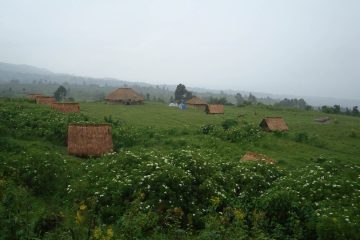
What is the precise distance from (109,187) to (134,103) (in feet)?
151

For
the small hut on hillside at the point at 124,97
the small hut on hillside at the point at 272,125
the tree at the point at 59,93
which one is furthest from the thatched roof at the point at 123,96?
the small hut on hillside at the point at 272,125

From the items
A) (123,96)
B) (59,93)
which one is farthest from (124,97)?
(59,93)

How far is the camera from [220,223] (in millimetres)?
8859

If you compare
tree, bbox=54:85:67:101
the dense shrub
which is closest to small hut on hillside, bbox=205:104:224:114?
the dense shrub

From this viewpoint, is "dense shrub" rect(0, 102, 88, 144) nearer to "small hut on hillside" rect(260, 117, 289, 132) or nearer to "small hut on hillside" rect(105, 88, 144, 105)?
"small hut on hillside" rect(260, 117, 289, 132)

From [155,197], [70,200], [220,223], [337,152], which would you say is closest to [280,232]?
[220,223]

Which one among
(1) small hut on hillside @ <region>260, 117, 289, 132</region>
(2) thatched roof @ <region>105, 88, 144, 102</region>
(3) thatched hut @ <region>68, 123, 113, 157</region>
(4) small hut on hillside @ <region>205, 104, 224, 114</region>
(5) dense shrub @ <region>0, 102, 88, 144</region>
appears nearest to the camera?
(3) thatched hut @ <region>68, 123, 113, 157</region>

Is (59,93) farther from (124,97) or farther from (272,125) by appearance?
(272,125)

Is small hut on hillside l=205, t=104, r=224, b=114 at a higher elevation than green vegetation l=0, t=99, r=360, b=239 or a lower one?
higher

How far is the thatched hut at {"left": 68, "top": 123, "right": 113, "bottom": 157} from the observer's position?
1902cm

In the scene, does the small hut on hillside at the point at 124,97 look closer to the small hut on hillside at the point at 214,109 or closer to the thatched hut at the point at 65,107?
the small hut on hillside at the point at 214,109

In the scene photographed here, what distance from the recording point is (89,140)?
1925 cm

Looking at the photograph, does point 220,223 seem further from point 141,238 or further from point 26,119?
point 26,119

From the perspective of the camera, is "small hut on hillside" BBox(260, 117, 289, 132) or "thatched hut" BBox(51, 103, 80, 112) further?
"thatched hut" BBox(51, 103, 80, 112)
